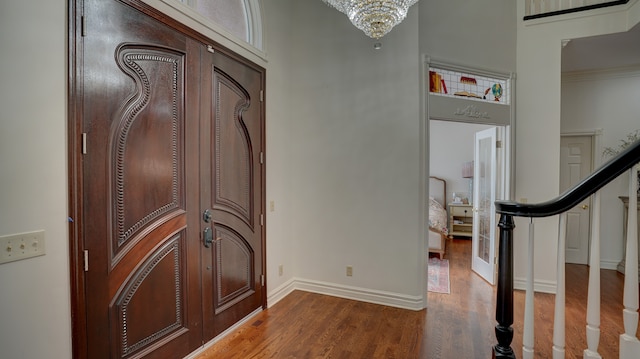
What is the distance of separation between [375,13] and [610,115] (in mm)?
4754

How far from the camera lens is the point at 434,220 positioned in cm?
528

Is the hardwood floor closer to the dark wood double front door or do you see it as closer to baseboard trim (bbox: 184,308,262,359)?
baseboard trim (bbox: 184,308,262,359)

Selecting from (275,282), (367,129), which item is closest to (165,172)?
(275,282)

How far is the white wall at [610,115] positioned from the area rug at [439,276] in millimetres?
2411

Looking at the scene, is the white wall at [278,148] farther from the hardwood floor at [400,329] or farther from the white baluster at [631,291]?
the white baluster at [631,291]

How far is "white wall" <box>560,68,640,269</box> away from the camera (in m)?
4.52

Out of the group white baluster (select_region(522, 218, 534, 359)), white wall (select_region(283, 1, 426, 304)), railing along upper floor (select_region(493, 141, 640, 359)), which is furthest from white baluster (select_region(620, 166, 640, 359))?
white wall (select_region(283, 1, 426, 304))

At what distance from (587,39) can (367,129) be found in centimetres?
292

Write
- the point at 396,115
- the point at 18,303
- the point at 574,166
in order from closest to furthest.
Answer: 1. the point at 18,303
2. the point at 396,115
3. the point at 574,166

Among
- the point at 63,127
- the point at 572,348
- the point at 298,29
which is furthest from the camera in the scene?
the point at 298,29

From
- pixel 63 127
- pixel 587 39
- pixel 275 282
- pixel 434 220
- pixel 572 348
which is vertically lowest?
pixel 572 348

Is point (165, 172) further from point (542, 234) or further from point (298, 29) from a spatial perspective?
point (542, 234)

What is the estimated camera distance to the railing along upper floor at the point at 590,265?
1124 millimetres

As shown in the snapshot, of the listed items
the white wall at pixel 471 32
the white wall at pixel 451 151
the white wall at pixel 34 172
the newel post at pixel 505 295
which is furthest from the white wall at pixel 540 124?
the white wall at pixel 34 172
